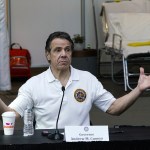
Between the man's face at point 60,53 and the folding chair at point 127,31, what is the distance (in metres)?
4.35

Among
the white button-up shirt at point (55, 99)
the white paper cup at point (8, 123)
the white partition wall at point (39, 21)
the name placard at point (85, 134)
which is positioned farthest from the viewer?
the white partition wall at point (39, 21)

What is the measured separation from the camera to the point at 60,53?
3.65 m

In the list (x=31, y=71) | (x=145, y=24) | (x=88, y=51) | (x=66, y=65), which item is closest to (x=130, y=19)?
(x=145, y=24)

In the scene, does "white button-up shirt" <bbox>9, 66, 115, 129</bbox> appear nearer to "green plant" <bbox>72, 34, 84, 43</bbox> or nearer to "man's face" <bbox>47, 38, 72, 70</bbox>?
"man's face" <bbox>47, 38, 72, 70</bbox>

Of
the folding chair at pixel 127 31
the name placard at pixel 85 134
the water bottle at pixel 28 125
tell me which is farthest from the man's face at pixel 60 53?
the folding chair at pixel 127 31

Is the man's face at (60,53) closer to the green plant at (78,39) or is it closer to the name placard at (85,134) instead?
the name placard at (85,134)

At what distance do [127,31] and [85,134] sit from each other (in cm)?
659

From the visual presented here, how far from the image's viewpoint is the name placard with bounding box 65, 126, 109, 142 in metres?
2.73

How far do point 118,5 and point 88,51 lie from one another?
1.04 metres

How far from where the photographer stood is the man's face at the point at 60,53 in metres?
3.65

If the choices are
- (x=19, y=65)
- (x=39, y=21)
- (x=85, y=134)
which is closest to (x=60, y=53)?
(x=85, y=134)

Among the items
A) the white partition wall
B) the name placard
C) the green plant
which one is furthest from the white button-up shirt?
the white partition wall

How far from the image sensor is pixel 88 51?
996 cm

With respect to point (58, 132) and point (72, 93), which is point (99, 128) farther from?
point (72, 93)
